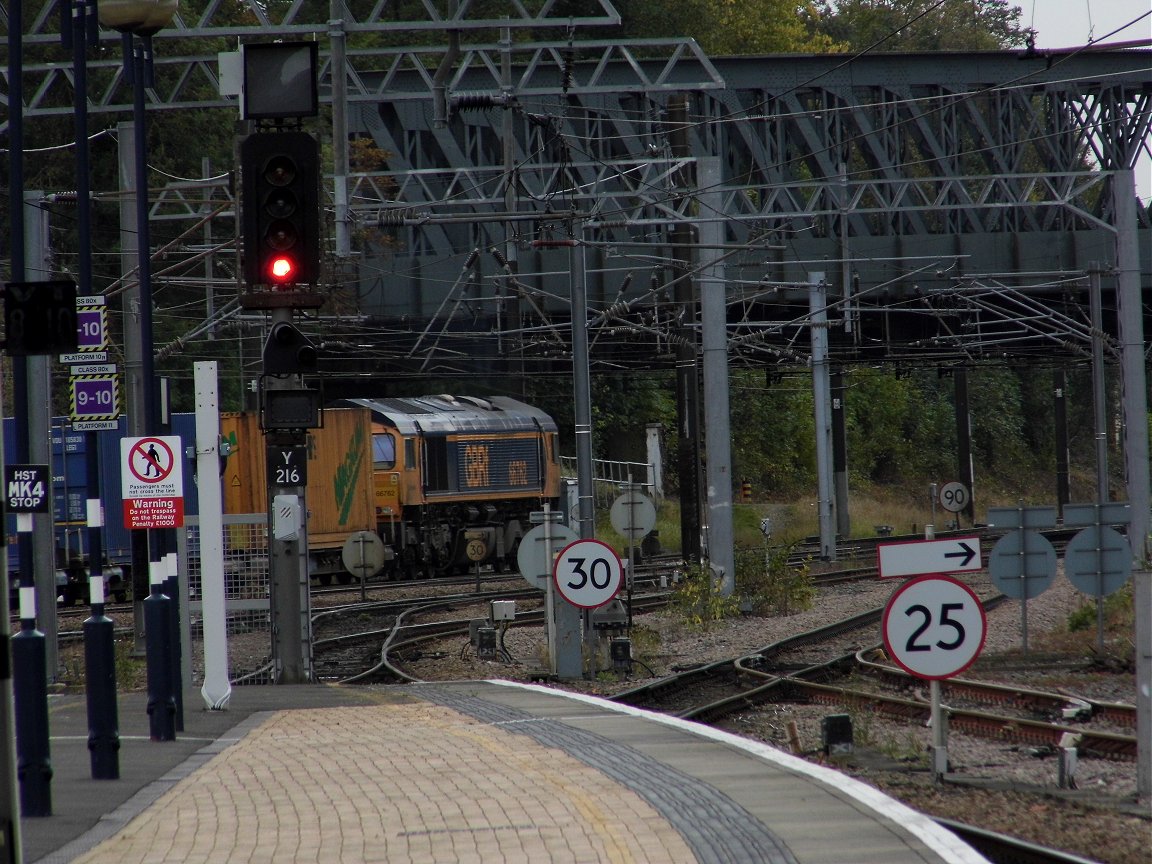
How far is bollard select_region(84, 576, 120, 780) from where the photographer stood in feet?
33.1

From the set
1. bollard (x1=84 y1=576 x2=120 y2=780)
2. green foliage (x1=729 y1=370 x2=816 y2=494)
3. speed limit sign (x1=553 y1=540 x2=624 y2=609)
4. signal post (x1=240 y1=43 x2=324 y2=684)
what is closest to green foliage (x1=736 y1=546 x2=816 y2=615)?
speed limit sign (x1=553 y1=540 x2=624 y2=609)

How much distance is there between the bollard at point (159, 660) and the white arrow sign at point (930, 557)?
5.04m

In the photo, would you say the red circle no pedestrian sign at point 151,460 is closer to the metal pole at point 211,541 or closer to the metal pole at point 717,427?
the metal pole at point 211,541

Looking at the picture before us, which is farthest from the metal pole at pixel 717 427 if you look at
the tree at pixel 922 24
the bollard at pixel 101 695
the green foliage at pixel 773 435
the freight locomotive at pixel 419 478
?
the tree at pixel 922 24

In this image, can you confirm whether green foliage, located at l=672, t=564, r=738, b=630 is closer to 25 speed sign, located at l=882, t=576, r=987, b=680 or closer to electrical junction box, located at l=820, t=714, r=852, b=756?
electrical junction box, located at l=820, t=714, r=852, b=756

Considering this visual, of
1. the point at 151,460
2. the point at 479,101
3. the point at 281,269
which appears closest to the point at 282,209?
the point at 281,269

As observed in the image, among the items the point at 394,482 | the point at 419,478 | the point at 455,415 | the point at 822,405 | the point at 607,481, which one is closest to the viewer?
the point at 822,405

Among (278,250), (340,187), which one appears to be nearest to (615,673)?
(340,187)

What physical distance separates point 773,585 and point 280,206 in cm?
1621

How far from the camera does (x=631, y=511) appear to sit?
19734mm

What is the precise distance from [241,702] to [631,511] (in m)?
6.03

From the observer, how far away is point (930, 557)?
10.6 meters

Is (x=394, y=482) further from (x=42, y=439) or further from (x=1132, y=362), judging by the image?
(x=1132, y=362)

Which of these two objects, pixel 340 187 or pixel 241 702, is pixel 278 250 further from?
pixel 340 187
